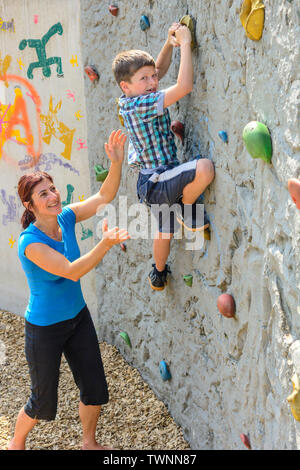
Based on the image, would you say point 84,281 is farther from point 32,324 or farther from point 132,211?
point 32,324

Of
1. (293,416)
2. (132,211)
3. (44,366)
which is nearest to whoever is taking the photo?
(293,416)

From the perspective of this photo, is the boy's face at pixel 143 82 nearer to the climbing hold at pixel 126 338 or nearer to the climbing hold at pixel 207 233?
the climbing hold at pixel 207 233

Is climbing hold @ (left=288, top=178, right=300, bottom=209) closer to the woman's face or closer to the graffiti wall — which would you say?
the woman's face

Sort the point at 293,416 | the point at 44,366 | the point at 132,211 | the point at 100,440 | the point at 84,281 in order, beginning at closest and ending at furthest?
the point at 293,416
the point at 44,366
the point at 100,440
the point at 132,211
the point at 84,281

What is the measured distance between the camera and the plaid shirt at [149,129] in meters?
2.56

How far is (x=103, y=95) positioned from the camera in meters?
3.82

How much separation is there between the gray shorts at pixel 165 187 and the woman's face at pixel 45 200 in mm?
417

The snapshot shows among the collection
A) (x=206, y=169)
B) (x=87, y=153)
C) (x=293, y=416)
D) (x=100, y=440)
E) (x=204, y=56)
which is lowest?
(x=100, y=440)

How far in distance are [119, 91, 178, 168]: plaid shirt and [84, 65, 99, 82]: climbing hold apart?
1224mm

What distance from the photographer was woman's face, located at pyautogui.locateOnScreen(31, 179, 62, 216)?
2.73m

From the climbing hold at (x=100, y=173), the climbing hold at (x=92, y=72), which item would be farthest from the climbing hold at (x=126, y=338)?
the climbing hold at (x=92, y=72)

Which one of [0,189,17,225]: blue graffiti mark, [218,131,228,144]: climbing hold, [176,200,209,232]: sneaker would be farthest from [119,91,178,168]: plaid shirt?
[0,189,17,225]: blue graffiti mark

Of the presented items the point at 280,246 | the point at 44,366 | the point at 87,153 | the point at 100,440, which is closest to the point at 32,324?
the point at 44,366

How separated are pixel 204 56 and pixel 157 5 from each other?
624 millimetres
